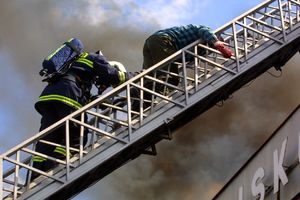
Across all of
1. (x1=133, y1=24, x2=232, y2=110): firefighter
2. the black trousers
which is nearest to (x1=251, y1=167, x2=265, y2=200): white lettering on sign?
(x1=133, y1=24, x2=232, y2=110): firefighter

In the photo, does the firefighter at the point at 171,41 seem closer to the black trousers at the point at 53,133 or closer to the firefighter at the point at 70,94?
the firefighter at the point at 70,94

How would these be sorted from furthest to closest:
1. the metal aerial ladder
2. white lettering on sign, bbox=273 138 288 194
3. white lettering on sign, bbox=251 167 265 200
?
white lettering on sign, bbox=251 167 265 200 → white lettering on sign, bbox=273 138 288 194 → the metal aerial ladder

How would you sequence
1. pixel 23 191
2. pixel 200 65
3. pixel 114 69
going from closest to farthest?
pixel 23 191, pixel 114 69, pixel 200 65

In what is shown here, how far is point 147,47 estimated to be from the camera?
12.6 metres

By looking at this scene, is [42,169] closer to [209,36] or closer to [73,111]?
[73,111]

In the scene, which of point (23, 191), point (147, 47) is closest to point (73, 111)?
point (23, 191)

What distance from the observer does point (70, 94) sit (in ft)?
34.8

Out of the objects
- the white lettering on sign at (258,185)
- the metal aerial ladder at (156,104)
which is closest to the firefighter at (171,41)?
the metal aerial ladder at (156,104)

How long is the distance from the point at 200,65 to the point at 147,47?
104cm

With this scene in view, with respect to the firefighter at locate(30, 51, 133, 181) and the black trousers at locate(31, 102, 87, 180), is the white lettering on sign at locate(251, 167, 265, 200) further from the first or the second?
the black trousers at locate(31, 102, 87, 180)

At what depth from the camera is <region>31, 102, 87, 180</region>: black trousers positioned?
1008 centimetres

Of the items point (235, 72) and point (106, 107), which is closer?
point (106, 107)

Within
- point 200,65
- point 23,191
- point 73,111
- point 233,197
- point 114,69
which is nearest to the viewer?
point 23,191

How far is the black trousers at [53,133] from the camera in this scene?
397 inches
